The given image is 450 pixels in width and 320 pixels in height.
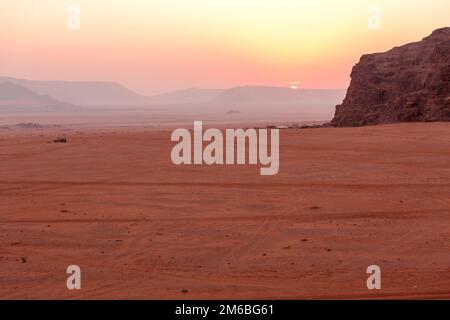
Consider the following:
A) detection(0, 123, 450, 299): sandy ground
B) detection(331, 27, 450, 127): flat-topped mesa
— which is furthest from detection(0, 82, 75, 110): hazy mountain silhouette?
detection(0, 123, 450, 299): sandy ground

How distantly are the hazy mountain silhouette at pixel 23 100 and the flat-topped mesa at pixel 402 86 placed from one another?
125m

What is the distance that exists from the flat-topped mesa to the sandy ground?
50.4ft

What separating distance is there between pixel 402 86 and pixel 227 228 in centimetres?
2698

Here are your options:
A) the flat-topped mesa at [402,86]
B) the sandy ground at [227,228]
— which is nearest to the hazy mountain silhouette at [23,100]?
the flat-topped mesa at [402,86]

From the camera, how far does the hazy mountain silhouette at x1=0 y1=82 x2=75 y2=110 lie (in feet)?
497

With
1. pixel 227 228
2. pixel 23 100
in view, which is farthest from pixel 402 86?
pixel 23 100

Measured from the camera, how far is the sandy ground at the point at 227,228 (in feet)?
19.7

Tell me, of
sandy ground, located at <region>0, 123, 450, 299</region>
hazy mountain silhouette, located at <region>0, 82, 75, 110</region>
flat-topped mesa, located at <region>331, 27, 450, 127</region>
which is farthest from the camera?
hazy mountain silhouette, located at <region>0, 82, 75, 110</region>

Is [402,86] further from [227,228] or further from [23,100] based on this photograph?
[23,100]

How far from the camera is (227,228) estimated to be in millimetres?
8297

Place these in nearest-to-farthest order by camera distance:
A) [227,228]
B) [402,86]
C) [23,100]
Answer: [227,228] → [402,86] → [23,100]

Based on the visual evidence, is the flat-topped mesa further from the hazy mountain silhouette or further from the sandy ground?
the hazy mountain silhouette
